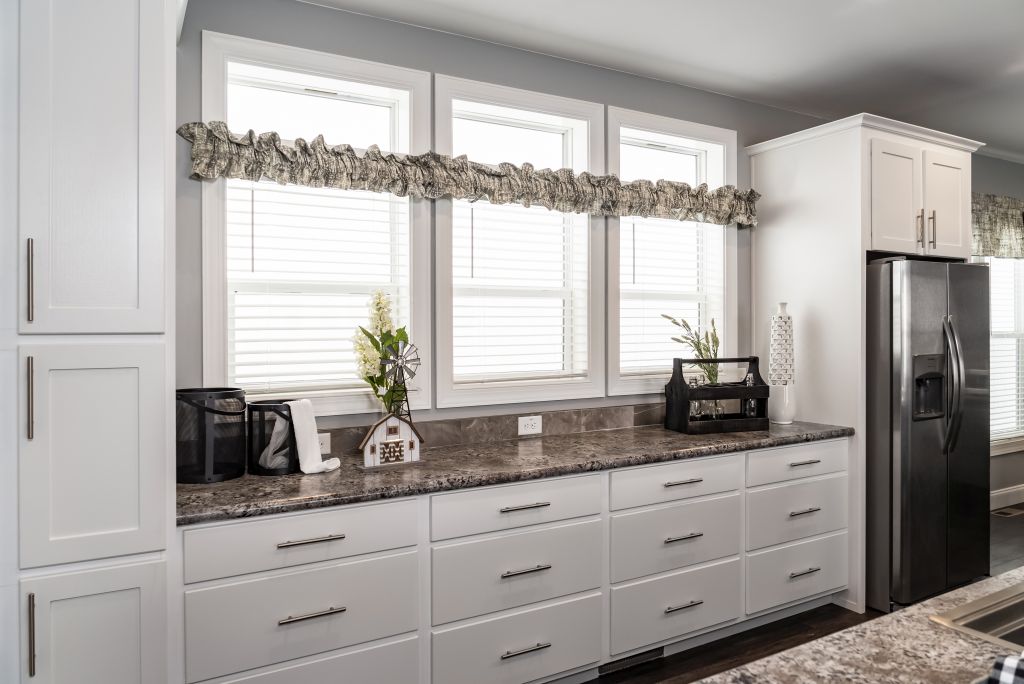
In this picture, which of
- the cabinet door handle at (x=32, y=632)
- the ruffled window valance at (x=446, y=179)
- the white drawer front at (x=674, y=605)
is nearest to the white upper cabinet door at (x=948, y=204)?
the ruffled window valance at (x=446, y=179)

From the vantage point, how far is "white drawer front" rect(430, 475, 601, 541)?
227 centimetres

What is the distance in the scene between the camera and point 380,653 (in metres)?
2.15

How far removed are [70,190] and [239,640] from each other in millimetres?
1318

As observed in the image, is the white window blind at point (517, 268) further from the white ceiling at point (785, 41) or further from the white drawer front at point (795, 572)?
the white drawer front at point (795, 572)

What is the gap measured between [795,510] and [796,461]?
23cm

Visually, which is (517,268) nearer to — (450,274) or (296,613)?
(450,274)

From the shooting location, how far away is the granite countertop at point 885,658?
0.92m

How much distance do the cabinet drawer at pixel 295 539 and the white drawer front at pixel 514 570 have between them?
0.20 metres

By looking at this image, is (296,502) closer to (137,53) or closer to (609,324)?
(137,53)

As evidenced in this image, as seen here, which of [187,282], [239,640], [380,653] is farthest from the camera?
[187,282]

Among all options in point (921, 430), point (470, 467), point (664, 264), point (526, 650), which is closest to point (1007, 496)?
point (921, 430)

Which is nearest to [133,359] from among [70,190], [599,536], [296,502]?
[70,190]

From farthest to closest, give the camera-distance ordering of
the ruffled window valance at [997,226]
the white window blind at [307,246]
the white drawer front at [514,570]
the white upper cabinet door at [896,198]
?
the ruffled window valance at [997,226] → the white upper cabinet door at [896,198] → the white window blind at [307,246] → the white drawer front at [514,570]

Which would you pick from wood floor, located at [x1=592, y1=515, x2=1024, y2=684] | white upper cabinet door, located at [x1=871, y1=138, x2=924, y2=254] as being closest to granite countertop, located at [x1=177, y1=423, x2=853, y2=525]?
wood floor, located at [x1=592, y1=515, x2=1024, y2=684]
